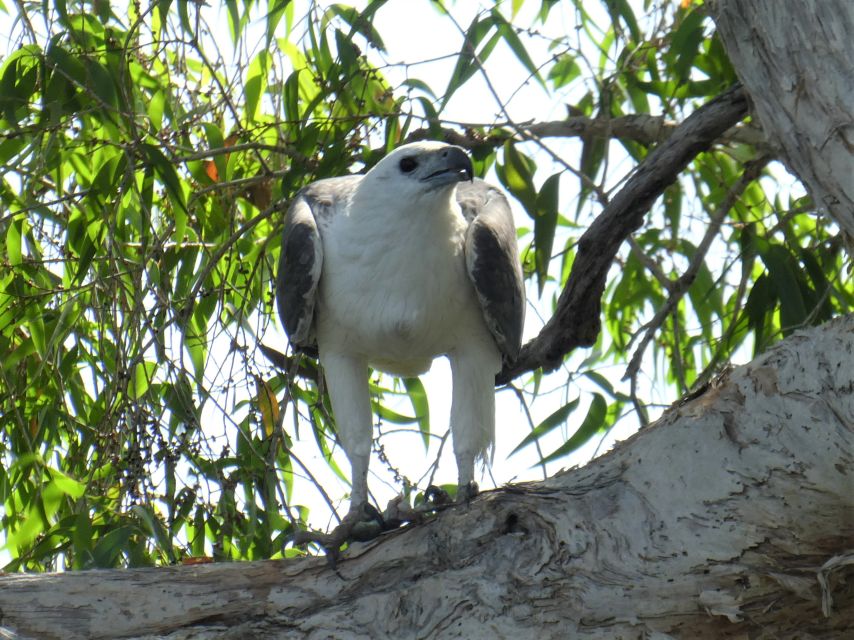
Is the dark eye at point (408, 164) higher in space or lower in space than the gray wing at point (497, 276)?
higher

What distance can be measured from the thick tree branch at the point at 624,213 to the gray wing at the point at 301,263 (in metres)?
0.75

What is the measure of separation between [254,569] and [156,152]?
4.48 feet

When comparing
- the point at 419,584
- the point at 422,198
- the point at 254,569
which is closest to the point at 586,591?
the point at 419,584

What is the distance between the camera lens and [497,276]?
140 inches

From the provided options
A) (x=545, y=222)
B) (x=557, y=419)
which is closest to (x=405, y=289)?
(x=545, y=222)

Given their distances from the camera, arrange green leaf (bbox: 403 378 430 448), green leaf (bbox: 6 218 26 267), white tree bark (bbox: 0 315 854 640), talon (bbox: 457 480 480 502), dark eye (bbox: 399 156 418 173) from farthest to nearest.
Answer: green leaf (bbox: 403 378 430 448) → green leaf (bbox: 6 218 26 267) → dark eye (bbox: 399 156 418 173) → talon (bbox: 457 480 480 502) → white tree bark (bbox: 0 315 854 640)

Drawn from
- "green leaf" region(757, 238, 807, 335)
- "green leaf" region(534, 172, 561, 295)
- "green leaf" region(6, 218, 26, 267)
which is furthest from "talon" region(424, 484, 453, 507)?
"green leaf" region(6, 218, 26, 267)

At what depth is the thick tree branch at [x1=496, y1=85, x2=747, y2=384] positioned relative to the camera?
10.5ft

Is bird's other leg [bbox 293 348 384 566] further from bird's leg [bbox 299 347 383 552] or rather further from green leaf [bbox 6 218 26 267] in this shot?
green leaf [bbox 6 218 26 267]

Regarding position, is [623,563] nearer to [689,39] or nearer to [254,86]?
[689,39]

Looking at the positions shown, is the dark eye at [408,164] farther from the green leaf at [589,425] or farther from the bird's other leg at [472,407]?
the green leaf at [589,425]

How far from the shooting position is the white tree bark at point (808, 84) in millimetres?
2650

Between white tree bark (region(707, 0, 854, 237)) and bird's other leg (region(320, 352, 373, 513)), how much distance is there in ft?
4.94

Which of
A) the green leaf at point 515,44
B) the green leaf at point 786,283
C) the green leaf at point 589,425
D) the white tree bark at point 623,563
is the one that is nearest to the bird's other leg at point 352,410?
the green leaf at point 589,425
